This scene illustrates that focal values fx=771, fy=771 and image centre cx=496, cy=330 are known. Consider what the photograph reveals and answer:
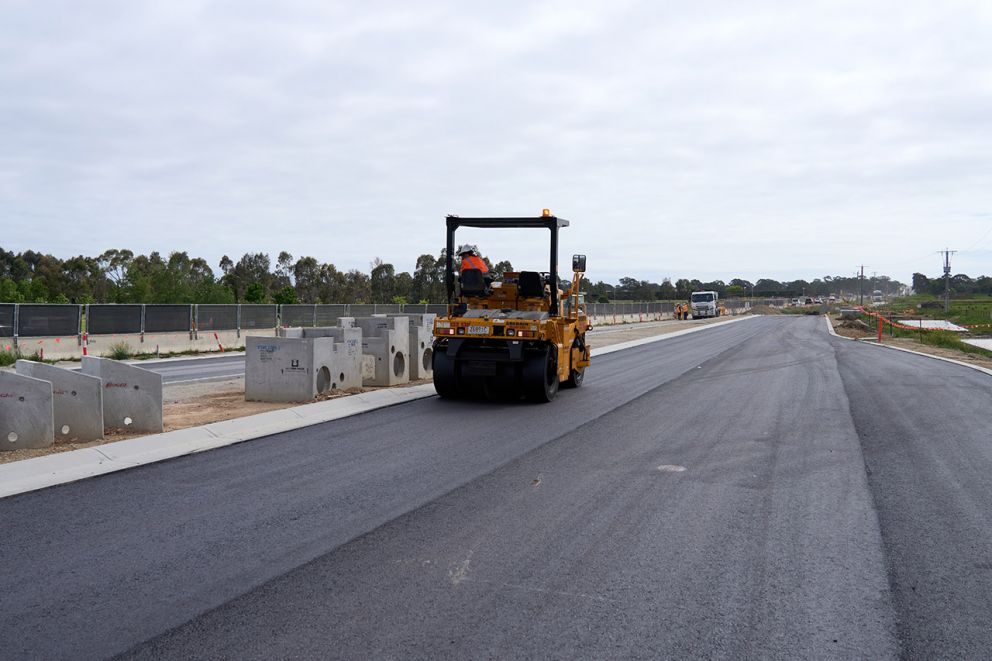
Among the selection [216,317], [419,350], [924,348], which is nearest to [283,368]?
[419,350]

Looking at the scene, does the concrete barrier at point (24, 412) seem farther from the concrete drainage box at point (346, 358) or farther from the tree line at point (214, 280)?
the tree line at point (214, 280)

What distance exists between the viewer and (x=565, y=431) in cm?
1094

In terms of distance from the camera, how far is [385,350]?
1612cm

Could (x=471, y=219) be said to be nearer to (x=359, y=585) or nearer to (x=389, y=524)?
(x=389, y=524)

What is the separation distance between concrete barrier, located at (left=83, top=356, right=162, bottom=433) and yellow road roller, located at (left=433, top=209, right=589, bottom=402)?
5154 millimetres

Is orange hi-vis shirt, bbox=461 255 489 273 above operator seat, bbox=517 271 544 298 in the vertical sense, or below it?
above

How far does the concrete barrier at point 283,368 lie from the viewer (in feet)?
43.7

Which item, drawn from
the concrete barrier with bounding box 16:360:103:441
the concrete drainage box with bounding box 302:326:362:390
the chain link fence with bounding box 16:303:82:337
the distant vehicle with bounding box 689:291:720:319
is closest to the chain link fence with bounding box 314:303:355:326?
the chain link fence with bounding box 16:303:82:337

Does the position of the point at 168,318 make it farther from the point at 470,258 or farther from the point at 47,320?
the point at 470,258

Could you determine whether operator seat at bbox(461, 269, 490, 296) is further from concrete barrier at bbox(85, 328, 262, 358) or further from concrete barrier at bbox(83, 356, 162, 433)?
concrete barrier at bbox(85, 328, 262, 358)

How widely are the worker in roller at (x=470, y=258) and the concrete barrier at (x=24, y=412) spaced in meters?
7.73

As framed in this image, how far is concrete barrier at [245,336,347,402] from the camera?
13.3m

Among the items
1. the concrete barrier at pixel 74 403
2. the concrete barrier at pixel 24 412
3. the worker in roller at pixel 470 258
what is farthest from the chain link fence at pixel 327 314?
the concrete barrier at pixel 24 412

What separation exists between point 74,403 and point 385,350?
7.27 metres
